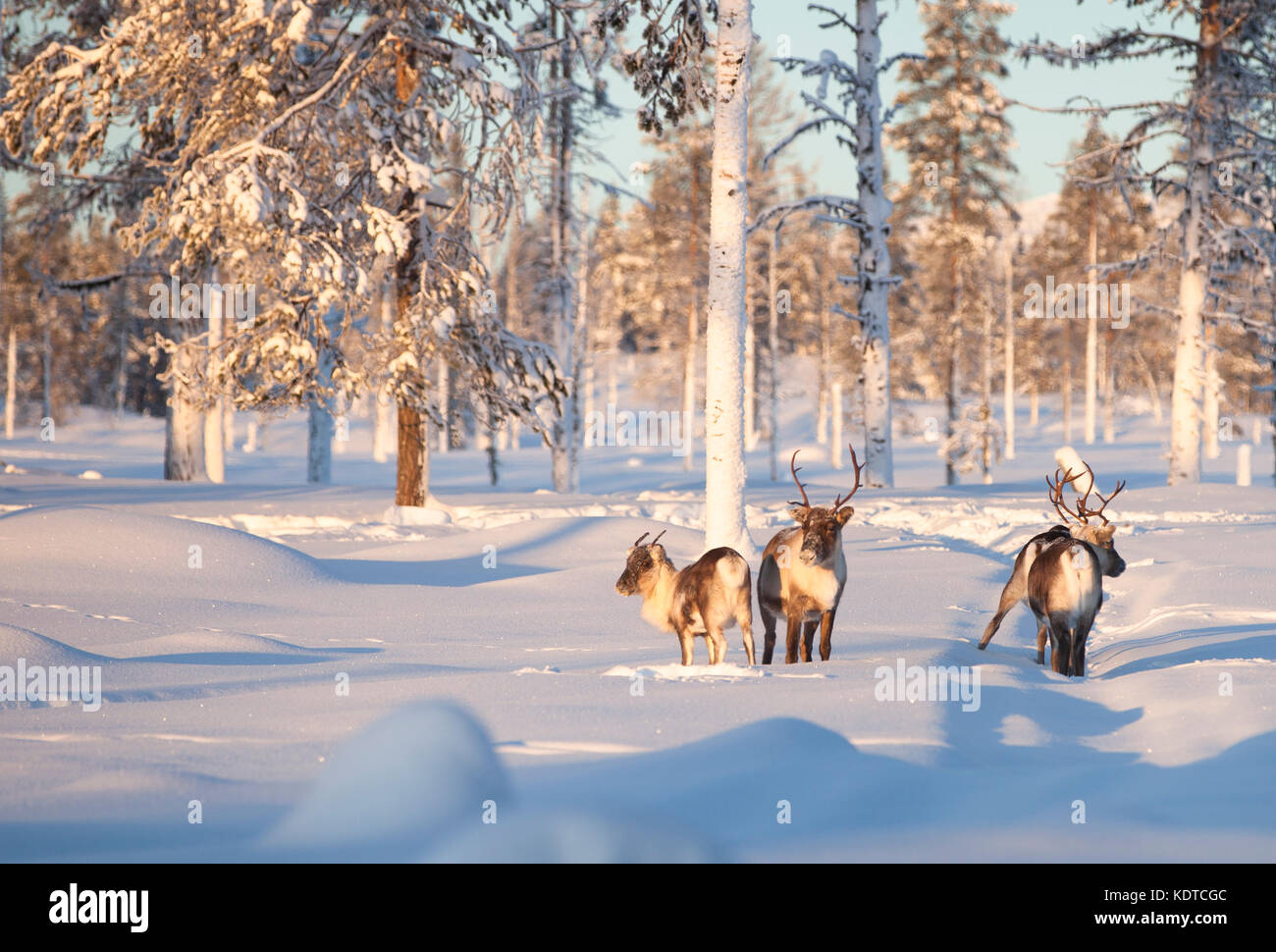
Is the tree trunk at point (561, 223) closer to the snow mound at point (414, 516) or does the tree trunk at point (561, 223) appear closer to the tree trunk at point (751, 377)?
the snow mound at point (414, 516)

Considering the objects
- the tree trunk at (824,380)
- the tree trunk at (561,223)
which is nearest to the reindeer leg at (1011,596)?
the tree trunk at (561,223)

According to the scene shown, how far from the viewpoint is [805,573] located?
608 cm

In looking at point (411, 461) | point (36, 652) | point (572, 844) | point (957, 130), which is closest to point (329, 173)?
point (411, 461)

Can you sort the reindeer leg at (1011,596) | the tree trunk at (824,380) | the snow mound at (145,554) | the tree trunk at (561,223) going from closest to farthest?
the reindeer leg at (1011,596) < the snow mound at (145,554) < the tree trunk at (561,223) < the tree trunk at (824,380)

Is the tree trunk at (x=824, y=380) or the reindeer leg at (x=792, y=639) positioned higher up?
the tree trunk at (x=824, y=380)

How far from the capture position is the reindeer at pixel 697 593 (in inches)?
230

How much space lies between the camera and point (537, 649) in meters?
7.38

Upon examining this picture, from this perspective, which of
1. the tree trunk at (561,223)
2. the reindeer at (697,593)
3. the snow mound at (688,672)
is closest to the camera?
the snow mound at (688,672)

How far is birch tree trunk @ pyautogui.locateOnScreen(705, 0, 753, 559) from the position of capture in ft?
32.2

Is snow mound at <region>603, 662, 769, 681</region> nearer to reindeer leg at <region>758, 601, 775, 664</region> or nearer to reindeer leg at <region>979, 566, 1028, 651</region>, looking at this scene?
reindeer leg at <region>758, 601, 775, 664</region>

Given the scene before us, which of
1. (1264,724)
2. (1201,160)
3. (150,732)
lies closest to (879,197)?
(1201,160)

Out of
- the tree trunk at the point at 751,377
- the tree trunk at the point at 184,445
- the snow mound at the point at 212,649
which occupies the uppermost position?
the tree trunk at the point at 751,377

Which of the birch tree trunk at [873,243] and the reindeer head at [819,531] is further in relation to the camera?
the birch tree trunk at [873,243]

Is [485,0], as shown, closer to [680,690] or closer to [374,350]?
[374,350]
